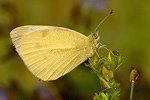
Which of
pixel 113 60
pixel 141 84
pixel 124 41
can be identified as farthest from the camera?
pixel 124 41

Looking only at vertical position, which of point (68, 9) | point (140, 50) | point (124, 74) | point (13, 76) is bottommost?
point (13, 76)

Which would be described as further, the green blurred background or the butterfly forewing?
the green blurred background

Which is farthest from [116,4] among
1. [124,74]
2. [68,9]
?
[124,74]

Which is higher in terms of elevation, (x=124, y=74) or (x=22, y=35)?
(x=22, y=35)

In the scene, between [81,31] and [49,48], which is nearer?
[49,48]

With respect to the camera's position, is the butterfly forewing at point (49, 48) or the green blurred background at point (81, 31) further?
Result: the green blurred background at point (81, 31)

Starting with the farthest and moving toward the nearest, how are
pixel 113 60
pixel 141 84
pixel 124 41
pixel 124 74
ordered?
pixel 124 41, pixel 124 74, pixel 141 84, pixel 113 60

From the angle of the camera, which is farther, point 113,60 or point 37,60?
point 37,60

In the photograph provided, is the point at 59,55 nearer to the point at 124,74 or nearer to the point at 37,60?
the point at 37,60
